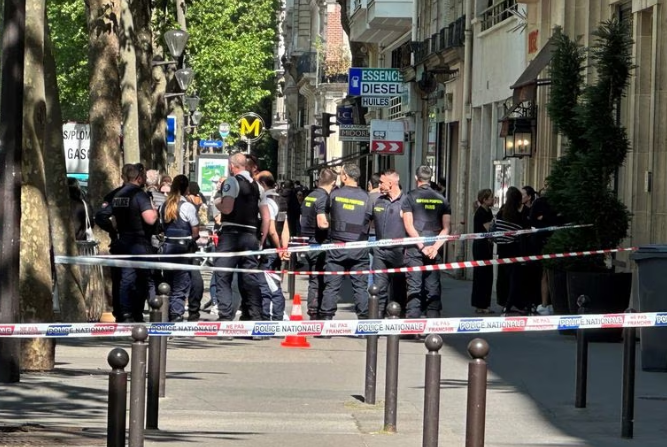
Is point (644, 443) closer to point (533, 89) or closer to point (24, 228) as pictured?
point (24, 228)

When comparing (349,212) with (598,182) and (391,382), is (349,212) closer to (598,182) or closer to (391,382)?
(598,182)

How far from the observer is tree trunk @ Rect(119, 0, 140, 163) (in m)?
23.3

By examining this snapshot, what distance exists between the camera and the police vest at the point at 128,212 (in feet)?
58.2

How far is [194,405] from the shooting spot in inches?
473

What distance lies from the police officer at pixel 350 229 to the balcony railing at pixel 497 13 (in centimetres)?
1097

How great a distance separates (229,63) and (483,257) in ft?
139

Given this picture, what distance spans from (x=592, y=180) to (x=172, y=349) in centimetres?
509

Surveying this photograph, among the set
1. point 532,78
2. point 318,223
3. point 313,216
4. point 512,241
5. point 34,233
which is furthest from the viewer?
point 532,78

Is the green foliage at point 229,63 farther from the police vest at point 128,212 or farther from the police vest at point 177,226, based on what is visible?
the police vest at point 128,212

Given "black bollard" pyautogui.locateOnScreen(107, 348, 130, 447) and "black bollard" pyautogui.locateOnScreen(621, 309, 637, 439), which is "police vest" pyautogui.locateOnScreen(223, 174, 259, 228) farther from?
"black bollard" pyautogui.locateOnScreen(107, 348, 130, 447)

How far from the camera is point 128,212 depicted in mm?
17781

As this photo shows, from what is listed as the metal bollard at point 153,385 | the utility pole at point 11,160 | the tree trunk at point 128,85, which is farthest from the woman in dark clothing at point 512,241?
the metal bollard at point 153,385

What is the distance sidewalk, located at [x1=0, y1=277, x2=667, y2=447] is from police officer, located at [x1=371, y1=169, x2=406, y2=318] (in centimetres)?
140

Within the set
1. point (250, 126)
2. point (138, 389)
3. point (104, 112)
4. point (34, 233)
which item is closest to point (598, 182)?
point (104, 112)
